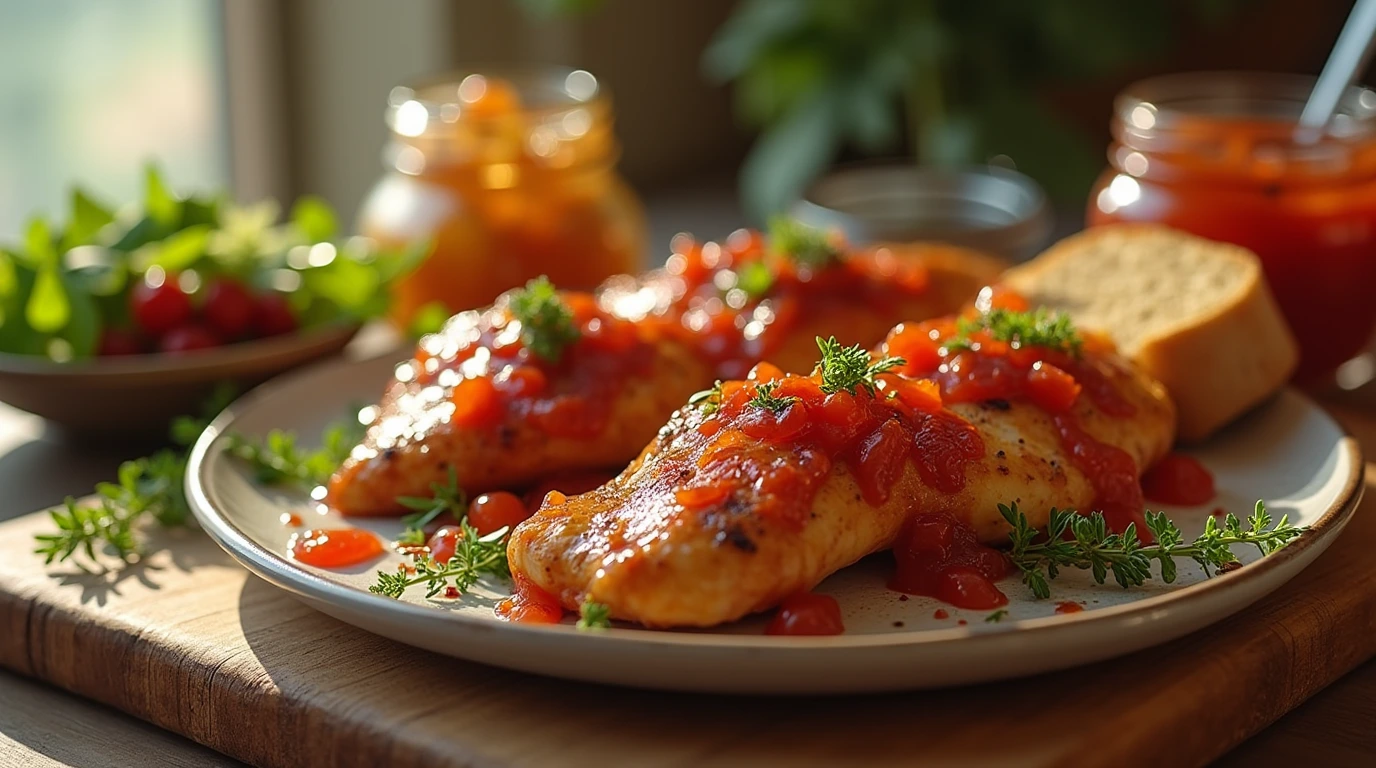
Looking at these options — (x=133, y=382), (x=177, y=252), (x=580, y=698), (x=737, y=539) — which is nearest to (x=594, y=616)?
(x=580, y=698)

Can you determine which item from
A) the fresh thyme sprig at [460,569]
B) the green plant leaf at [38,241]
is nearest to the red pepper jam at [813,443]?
the fresh thyme sprig at [460,569]

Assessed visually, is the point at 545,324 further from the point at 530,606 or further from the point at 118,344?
the point at 118,344

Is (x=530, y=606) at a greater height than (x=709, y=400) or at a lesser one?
lesser

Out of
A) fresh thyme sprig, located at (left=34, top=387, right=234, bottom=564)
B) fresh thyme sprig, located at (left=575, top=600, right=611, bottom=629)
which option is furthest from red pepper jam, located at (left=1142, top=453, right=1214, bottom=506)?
fresh thyme sprig, located at (left=34, top=387, right=234, bottom=564)

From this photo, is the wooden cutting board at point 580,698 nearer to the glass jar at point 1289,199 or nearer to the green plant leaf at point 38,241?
the glass jar at point 1289,199

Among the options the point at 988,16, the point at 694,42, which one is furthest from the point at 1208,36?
the point at 694,42

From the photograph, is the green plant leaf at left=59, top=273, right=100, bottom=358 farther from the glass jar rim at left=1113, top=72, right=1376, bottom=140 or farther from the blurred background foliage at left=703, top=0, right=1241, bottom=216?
the blurred background foliage at left=703, top=0, right=1241, bottom=216

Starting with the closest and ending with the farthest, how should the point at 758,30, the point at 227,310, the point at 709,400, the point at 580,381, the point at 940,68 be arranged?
the point at 709,400
the point at 580,381
the point at 227,310
the point at 940,68
the point at 758,30
